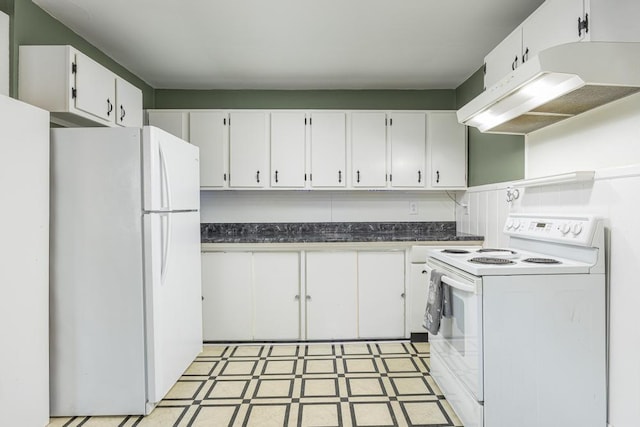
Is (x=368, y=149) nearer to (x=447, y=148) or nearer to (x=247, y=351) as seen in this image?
(x=447, y=148)

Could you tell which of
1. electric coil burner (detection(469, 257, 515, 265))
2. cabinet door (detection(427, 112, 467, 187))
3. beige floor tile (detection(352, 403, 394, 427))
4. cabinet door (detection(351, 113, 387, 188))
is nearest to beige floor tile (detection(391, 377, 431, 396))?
beige floor tile (detection(352, 403, 394, 427))

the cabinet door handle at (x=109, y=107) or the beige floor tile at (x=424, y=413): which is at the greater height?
the cabinet door handle at (x=109, y=107)

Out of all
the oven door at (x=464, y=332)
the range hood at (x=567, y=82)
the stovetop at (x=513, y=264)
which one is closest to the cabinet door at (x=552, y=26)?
the range hood at (x=567, y=82)

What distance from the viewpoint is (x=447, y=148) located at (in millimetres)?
3410

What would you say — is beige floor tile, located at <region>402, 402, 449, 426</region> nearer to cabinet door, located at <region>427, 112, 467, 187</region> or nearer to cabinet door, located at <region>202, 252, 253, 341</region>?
cabinet door, located at <region>202, 252, 253, 341</region>

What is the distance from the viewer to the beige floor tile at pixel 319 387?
2279 millimetres

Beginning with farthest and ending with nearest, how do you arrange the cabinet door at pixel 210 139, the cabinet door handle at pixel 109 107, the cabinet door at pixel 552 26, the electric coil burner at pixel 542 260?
the cabinet door at pixel 210 139, the cabinet door handle at pixel 109 107, the electric coil burner at pixel 542 260, the cabinet door at pixel 552 26

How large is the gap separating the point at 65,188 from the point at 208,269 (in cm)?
128

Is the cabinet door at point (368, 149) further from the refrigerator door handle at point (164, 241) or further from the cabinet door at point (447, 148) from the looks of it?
the refrigerator door handle at point (164, 241)

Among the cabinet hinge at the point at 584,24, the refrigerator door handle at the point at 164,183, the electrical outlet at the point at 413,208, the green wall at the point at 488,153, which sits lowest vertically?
the electrical outlet at the point at 413,208

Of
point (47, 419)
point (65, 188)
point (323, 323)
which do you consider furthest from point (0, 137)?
point (323, 323)

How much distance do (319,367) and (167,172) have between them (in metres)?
1.68

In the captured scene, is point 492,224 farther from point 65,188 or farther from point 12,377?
point 12,377

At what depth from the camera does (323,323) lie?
122 inches
